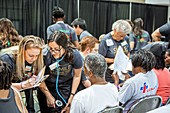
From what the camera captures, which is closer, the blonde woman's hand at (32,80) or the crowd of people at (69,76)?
the crowd of people at (69,76)

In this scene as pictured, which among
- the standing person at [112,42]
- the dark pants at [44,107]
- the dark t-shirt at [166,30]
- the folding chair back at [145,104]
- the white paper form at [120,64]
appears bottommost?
the dark pants at [44,107]

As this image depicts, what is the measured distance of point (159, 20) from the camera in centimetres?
770

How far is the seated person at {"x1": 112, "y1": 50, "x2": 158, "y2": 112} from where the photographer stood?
1709 millimetres

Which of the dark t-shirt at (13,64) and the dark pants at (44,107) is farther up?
the dark t-shirt at (13,64)

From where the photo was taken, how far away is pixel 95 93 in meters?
1.35

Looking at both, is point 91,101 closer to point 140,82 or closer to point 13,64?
point 140,82

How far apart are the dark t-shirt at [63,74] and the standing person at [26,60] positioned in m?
0.09

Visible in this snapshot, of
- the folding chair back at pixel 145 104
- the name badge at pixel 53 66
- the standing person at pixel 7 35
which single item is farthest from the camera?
the standing person at pixel 7 35

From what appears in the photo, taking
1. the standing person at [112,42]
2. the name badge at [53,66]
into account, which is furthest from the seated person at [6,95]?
the standing person at [112,42]

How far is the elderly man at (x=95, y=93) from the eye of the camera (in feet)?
4.38

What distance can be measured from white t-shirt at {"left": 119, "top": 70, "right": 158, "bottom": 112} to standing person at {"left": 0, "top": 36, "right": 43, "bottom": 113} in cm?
92

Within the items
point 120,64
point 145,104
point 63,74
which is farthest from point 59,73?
point 145,104

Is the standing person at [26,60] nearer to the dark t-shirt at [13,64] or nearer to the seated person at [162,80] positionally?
the dark t-shirt at [13,64]

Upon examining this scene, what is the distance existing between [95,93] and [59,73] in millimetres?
782
